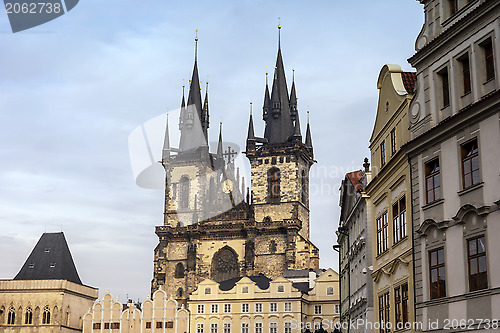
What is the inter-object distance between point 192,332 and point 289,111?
33.4 m

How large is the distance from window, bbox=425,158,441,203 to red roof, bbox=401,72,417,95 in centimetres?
429

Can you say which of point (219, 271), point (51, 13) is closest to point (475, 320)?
point (51, 13)

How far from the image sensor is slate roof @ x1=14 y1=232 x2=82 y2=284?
9025 centimetres

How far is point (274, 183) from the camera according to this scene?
291 ft

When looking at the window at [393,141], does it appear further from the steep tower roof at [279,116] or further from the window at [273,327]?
the steep tower roof at [279,116]

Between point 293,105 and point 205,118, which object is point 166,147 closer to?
point 205,118

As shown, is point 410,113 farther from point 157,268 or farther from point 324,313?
point 157,268

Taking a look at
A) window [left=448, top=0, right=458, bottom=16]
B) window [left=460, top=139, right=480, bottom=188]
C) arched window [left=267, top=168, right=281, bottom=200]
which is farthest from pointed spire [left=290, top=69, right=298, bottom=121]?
window [left=460, top=139, right=480, bottom=188]

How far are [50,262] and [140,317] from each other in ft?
64.9

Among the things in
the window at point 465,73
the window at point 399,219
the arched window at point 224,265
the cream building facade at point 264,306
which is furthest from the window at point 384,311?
the arched window at point 224,265

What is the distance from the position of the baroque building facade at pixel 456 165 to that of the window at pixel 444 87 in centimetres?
3

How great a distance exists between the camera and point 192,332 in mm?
74562

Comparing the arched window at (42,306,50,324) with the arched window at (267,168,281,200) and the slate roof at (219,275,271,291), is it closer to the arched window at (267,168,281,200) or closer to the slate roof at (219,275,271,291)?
the slate roof at (219,275,271,291)

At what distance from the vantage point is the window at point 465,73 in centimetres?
1961
